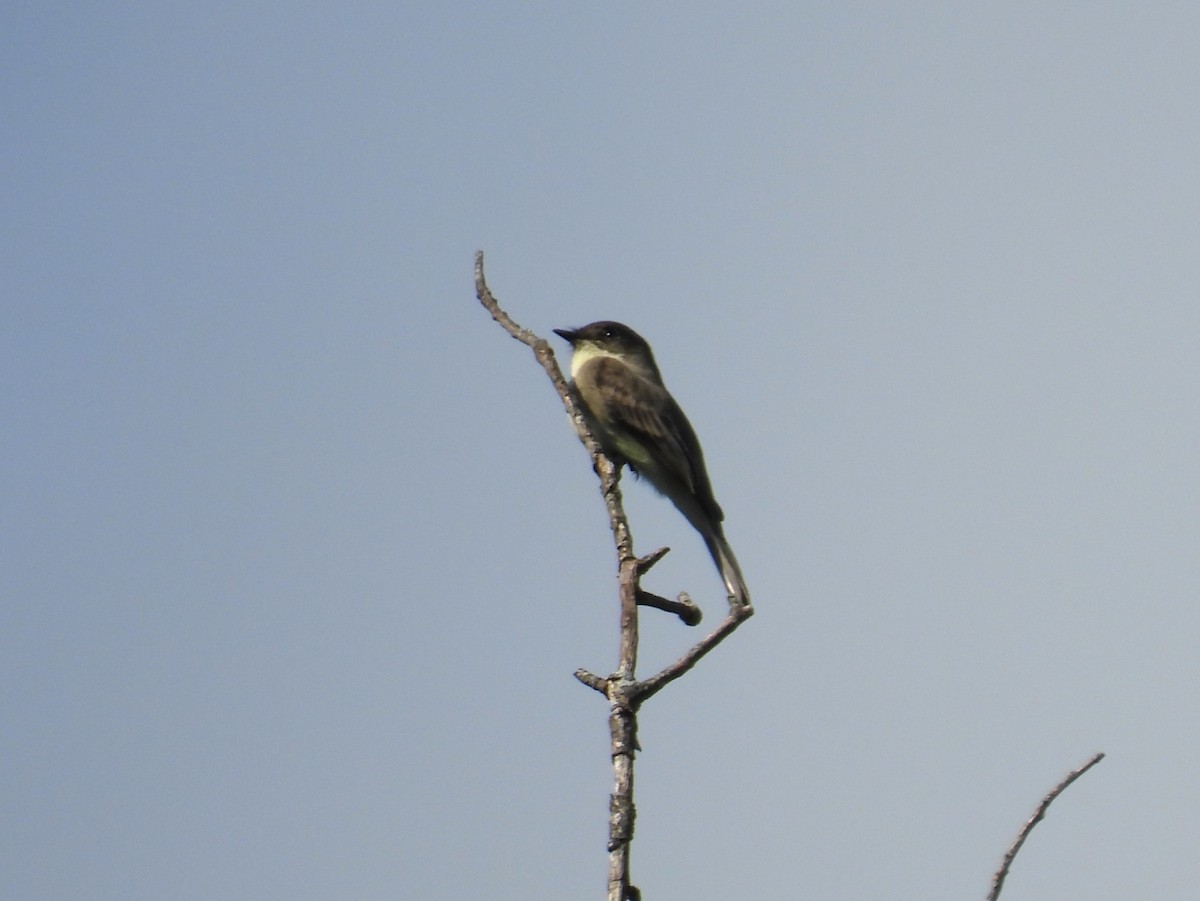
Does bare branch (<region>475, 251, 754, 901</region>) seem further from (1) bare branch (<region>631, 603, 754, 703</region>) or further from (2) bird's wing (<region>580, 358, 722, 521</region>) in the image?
(2) bird's wing (<region>580, 358, 722, 521</region>)

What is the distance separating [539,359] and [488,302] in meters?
0.47

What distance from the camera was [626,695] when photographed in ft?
11.6

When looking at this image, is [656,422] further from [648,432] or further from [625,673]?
[625,673]

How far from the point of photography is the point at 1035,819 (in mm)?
3287

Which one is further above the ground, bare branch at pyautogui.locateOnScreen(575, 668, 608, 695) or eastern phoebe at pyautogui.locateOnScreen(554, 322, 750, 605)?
eastern phoebe at pyautogui.locateOnScreen(554, 322, 750, 605)

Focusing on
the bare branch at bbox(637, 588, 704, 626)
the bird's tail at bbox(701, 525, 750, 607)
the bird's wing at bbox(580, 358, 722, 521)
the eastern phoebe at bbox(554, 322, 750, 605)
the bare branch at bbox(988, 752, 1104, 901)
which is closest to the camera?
the bare branch at bbox(988, 752, 1104, 901)

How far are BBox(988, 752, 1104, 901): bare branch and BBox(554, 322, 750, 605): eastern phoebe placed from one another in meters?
5.65

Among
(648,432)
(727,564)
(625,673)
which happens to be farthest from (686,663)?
(648,432)

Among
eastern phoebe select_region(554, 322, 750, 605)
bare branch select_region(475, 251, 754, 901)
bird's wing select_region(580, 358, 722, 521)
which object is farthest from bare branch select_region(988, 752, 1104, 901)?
bird's wing select_region(580, 358, 722, 521)

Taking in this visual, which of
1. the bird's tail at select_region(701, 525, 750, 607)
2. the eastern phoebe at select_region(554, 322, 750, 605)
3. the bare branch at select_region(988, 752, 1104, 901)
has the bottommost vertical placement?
the bare branch at select_region(988, 752, 1104, 901)

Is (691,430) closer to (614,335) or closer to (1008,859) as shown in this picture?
(614,335)

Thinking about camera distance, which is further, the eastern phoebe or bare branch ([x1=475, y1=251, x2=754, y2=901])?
the eastern phoebe

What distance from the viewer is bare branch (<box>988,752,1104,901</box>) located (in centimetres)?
313

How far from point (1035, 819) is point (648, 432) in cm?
667
